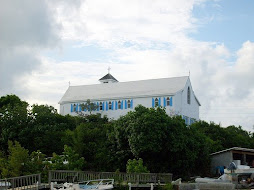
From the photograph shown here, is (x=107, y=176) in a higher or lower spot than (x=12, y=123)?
lower

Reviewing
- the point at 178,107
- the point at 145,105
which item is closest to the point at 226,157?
the point at 178,107

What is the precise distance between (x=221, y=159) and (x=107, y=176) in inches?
578

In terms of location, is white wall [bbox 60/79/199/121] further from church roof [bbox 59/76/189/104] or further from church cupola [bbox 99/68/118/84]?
church cupola [bbox 99/68/118/84]

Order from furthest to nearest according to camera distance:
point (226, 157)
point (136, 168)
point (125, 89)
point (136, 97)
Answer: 1. point (125, 89)
2. point (136, 97)
3. point (226, 157)
4. point (136, 168)

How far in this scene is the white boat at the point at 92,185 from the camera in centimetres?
2006

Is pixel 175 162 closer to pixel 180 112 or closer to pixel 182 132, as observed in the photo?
pixel 182 132

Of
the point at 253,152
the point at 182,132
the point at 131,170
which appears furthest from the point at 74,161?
the point at 253,152

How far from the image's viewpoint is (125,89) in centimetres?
5841

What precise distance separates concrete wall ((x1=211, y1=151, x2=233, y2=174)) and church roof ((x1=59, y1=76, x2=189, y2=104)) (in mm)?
18254

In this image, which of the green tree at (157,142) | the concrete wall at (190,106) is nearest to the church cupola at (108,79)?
the concrete wall at (190,106)

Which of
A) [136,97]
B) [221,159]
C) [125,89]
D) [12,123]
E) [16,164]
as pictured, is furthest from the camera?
[125,89]

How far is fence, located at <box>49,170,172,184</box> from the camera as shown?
21.9m

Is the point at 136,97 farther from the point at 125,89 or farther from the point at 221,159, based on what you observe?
the point at 221,159

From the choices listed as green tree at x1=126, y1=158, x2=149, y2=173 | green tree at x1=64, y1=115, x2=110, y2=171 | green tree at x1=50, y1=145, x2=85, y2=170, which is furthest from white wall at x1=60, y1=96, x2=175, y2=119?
green tree at x1=50, y1=145, x2=85, y2=170
